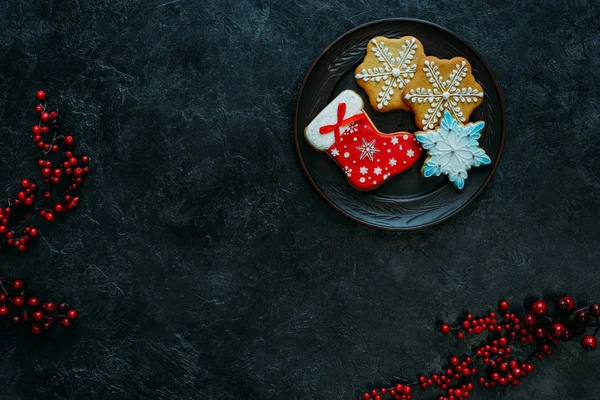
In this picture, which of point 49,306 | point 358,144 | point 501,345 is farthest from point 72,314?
point 501,345

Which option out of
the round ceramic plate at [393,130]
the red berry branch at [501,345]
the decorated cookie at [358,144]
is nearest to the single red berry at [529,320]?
the red berry branch at [501,345]

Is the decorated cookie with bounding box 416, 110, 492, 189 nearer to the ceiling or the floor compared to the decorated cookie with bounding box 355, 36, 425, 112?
nearer to the floor

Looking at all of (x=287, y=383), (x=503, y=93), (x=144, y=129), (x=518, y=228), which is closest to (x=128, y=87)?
(x=144, y=129)

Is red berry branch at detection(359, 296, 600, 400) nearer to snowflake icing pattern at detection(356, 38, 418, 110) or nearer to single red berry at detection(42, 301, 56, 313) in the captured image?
snowflake icing pattern at detection(356, 38, 418, 110)

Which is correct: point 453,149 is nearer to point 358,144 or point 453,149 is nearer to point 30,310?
point 358,144

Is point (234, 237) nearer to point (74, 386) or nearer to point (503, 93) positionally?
point (74, 386)

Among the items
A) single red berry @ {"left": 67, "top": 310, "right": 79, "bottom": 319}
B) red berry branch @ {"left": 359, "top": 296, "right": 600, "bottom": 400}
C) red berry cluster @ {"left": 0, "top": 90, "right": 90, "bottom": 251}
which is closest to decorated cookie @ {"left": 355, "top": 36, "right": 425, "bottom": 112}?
red berry branch @ {"left": 359, "top": 296, "right": 600, "bottom": 400}
